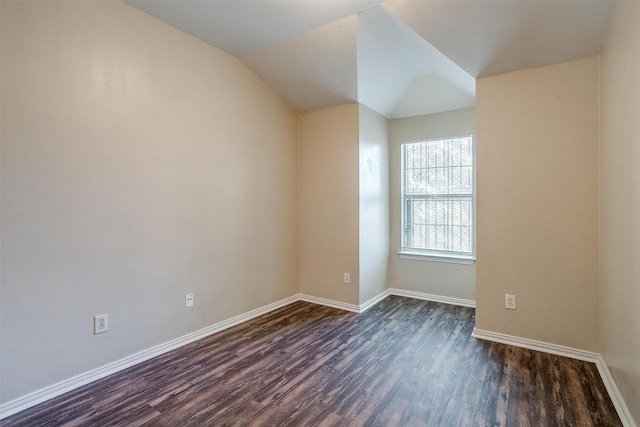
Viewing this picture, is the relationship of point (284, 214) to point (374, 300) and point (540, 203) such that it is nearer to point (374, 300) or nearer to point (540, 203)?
point (374, 300)

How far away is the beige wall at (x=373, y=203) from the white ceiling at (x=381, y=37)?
18.8 inches

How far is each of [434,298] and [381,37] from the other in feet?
9.91

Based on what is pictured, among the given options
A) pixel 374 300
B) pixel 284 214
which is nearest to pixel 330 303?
pixel 374 300

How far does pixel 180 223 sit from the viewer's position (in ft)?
8.98

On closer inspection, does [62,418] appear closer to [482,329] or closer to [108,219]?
[108,219]

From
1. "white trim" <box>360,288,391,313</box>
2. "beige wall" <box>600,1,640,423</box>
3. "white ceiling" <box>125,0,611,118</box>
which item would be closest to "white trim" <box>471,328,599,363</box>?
"beige wall" <box>600,1,640,423</box>

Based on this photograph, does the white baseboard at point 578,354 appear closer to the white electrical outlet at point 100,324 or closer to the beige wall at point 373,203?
the beige wall at point 373,203

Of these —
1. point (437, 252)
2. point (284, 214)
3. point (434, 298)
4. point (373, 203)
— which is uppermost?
point (373, 203)

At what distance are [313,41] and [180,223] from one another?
2018 mm

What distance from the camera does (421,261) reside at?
13.4ft

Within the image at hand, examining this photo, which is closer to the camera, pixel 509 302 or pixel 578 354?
pixel 578 354

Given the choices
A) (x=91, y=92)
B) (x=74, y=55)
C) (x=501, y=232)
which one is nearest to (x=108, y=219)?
(x=91, y=92)

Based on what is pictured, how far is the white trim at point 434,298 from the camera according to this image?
3785mm

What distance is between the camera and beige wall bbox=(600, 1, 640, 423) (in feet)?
5.14
